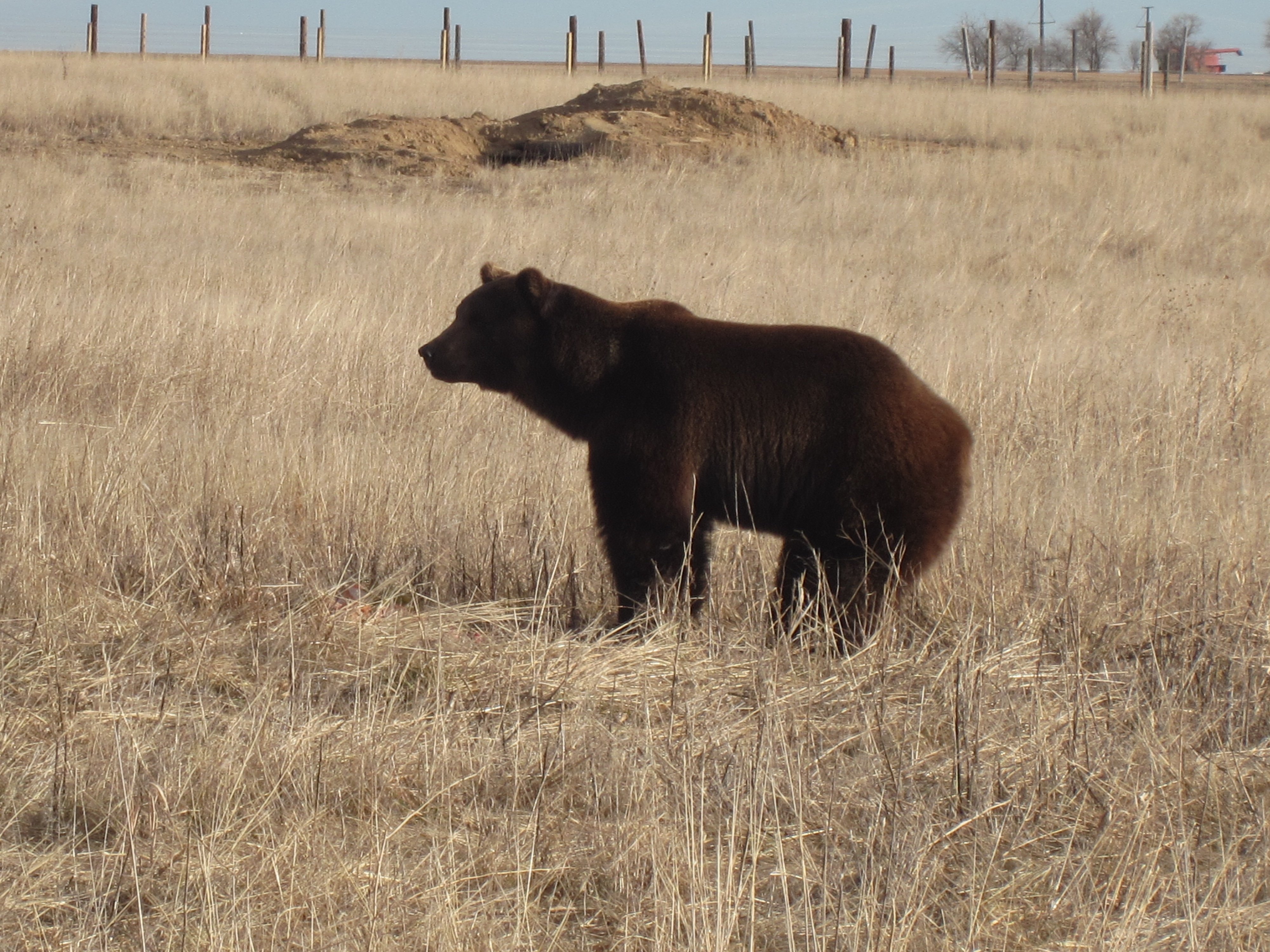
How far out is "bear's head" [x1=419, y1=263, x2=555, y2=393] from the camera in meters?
4.68

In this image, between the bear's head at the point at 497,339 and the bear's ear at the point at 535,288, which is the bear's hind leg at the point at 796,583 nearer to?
the bear's head at the point at 497,339

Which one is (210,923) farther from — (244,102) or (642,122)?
(244,102)

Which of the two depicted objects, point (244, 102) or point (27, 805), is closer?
point (27, 805)

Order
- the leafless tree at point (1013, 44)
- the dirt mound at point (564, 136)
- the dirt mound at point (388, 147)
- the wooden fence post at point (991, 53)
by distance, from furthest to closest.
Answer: the leafless tree at point (1013, 44)
the wooden fence post at point (991, 53)
the dirt mound at point (564, 136)
the dirt mound at point (388, 147)

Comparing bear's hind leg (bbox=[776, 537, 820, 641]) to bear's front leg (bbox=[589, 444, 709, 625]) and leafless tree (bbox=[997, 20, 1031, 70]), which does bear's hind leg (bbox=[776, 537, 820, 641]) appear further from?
leafless tree (bbox=[997, 20, 1031, 70])

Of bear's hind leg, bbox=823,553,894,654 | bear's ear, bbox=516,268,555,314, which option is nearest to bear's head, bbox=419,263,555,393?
bear's ear, bbox=516,268,555,314

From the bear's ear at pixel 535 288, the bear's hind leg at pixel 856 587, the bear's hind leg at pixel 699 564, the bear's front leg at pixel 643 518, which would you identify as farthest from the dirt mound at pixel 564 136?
the bear's hind leg at pixel 856 587

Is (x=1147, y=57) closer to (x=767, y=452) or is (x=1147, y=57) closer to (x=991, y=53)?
(x=991, y=53)

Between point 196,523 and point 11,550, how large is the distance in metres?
0.79

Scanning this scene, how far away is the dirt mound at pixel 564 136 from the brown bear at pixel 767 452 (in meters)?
16.1

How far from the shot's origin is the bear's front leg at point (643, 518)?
13.8 feet

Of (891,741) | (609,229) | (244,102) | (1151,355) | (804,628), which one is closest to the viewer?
(891,741)

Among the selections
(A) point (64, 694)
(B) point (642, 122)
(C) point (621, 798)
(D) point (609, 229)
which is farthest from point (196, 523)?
(B) point (642, 122)

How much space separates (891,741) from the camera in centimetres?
331
